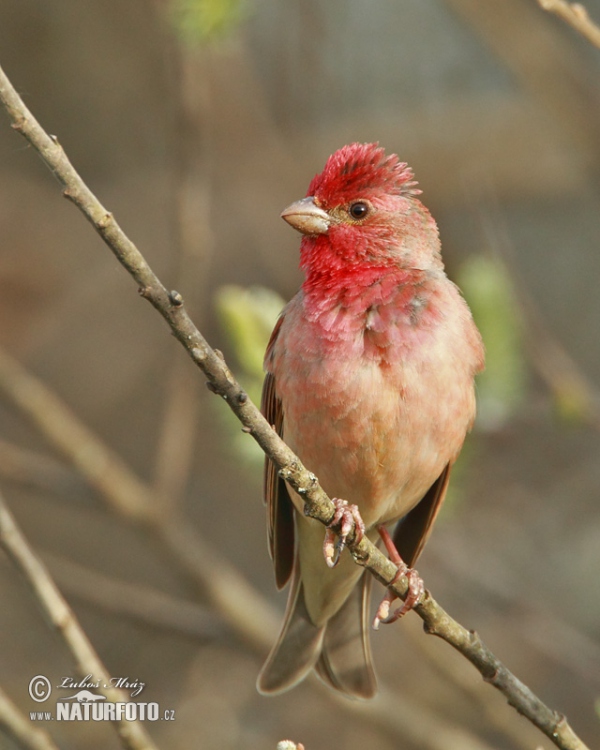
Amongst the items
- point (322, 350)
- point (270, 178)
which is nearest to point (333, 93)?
point (270, 178)

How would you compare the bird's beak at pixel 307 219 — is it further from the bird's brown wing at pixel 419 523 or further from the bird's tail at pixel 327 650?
the bird's tail at pixel 327 650

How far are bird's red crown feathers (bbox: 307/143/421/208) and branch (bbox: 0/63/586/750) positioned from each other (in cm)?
185

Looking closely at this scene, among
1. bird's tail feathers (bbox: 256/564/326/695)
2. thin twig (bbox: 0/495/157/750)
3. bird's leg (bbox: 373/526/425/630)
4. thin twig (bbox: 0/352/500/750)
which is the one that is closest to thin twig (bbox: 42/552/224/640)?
thin twig (bbox: 0/352/500/750)

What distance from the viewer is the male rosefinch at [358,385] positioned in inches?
177

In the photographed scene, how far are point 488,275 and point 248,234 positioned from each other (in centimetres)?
409

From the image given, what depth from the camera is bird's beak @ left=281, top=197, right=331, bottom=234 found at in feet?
16.3

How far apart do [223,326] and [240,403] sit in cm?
418

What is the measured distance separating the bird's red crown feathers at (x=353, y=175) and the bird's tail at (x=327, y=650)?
2012 mm

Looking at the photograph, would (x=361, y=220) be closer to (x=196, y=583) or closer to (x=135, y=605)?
(x=196, y=583)

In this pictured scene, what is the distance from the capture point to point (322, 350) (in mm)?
4531

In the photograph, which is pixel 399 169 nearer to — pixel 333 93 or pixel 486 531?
pixel 486 531

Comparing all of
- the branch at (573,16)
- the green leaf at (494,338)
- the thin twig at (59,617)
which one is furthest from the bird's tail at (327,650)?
the branch at (573,16)
